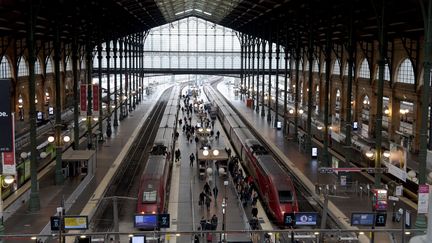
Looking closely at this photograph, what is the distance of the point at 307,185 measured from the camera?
3234cm

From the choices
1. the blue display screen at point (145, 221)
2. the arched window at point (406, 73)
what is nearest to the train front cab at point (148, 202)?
the blue display screen at point (145, 221)

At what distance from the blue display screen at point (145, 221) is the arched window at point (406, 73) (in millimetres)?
29147

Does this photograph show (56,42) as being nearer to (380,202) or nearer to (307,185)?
(307,185)

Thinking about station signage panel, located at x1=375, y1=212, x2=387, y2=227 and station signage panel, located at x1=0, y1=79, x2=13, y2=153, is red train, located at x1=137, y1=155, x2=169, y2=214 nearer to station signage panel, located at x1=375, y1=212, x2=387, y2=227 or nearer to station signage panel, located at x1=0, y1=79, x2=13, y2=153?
station signage panel, located at x1=0, y1=79, x2=13, y2=153

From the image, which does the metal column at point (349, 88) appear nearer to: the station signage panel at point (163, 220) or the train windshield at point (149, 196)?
the train windshield at point (149, 196)

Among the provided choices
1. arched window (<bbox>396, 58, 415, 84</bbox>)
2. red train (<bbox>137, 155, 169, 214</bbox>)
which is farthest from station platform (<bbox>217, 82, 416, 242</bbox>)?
arched window (<bbox>396, 58, 415, 84</bbox>)

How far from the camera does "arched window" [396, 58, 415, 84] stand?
145 ft

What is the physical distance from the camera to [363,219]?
2091cm

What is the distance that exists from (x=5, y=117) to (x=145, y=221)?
7.16 m

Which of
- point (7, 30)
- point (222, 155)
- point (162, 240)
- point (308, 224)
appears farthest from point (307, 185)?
point (7, 30)

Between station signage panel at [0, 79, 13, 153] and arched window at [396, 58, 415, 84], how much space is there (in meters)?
34.1

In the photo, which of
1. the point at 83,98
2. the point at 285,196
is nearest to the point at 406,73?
the point at 285,196

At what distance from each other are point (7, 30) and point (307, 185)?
96.9 ft

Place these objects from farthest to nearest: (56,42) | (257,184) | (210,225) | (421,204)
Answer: (257,184), (56,42), (210,225), (421,204)
